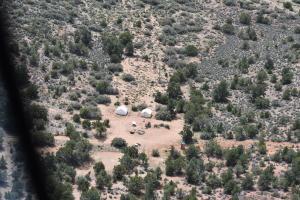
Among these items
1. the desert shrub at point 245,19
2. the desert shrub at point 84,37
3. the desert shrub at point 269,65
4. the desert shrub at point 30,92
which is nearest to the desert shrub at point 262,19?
the desert shrub at point 245,19

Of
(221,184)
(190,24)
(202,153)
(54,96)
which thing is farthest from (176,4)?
A: (221,184)

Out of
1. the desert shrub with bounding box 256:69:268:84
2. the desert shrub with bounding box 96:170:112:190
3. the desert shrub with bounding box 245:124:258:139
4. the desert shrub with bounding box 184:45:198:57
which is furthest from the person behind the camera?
the desert shrub with bounding box 184:45:198:57

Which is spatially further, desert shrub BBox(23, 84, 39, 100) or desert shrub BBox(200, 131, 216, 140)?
desert shrub BBox(23, 84, 39, 100)

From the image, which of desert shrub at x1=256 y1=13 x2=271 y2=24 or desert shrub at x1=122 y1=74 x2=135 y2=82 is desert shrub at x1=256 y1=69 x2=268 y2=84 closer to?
desert shrub at x1=122 y1=74 x2=135 y2=82

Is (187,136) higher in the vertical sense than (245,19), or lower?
higher

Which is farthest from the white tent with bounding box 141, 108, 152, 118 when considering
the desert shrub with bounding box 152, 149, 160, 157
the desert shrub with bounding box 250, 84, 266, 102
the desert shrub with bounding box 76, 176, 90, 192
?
the desert shrub with bounding box 76, 176, 90, 192

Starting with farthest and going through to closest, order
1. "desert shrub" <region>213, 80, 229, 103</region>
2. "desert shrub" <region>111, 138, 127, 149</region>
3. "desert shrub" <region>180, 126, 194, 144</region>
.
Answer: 1. "desert shrub" <region>213, 80, 229, 103</region>
2. "desert shrub" <region>180, 126, 194, 144</region>
3. "desert shrub" <region>111, 138, 127, 149</region>

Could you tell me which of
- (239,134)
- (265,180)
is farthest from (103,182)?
(239,134)

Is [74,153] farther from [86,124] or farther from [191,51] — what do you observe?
[191,51]

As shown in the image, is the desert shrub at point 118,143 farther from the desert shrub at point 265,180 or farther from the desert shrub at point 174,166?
the desert shrub at point 265,180
